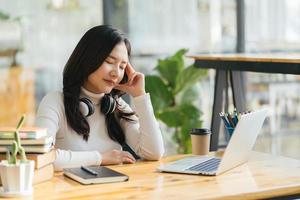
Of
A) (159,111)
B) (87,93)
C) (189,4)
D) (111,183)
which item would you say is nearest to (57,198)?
(111,183)

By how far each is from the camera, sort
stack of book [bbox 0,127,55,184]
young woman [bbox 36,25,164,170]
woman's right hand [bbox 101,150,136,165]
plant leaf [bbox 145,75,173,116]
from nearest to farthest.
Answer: stack of book [bbox 0,127,55,184]
woman's right hand [bbox 101,150,136,165]
young woman [bbox 36,25,164,170]
plant leaf [bbox 145,75,173,116]

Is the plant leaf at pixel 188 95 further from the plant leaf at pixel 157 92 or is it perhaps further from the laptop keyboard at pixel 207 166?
the laptop keyboard at pixel 207 166

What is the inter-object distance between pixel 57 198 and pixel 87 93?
840 mm

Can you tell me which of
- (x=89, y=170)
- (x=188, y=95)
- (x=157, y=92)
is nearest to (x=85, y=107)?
(x=89, y=170)

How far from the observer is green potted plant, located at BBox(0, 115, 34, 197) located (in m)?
2.10

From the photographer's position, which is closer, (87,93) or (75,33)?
(87,93)

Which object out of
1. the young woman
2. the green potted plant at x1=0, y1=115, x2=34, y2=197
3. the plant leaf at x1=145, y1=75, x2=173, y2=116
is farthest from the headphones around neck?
the plant leaf at x1=145, y1=75, x2=173, y2=116

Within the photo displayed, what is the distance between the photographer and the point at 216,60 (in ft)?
12.9

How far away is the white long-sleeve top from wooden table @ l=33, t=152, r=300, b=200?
229 millimetres

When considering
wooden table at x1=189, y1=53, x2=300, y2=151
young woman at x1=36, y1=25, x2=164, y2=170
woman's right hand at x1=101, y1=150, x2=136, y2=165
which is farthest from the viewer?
wooden table at x1=189, y1=53, x2=300, y2=151

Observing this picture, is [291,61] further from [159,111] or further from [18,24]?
[18,24]

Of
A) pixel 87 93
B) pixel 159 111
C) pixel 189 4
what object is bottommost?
pixel 159 111

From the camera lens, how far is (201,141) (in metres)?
2.85

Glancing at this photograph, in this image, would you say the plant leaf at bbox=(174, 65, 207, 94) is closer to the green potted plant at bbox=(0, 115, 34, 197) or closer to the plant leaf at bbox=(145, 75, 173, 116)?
the plant leaf at bbox=(145, 75, 173, 116)
